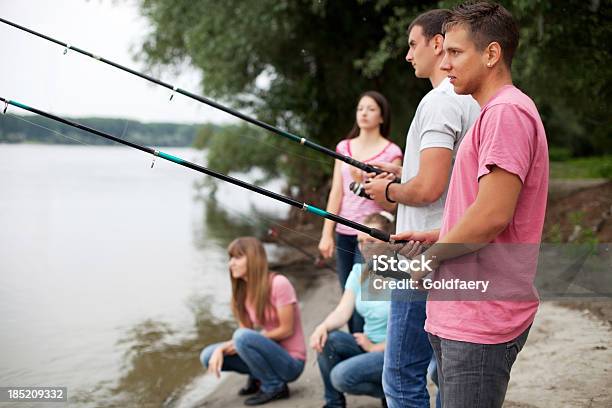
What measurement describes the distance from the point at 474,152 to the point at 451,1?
5.04 meters

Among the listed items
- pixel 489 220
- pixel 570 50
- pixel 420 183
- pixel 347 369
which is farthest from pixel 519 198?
pixel 570 50

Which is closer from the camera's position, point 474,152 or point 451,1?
point 474,152

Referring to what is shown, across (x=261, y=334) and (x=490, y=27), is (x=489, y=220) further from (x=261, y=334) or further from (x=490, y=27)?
(x=261, y=334)

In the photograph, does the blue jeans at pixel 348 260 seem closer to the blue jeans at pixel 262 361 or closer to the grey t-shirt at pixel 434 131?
the blue jeans at pixel 262 361

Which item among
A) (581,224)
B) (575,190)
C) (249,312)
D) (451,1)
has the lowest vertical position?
(249,312)

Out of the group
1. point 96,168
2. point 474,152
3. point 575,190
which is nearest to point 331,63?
point 575,190

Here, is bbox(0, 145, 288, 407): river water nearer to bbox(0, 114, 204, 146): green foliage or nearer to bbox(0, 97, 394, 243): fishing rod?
bbox(0, 114, 204, 146): green foliage

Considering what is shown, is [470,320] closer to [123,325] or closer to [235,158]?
[123,325]

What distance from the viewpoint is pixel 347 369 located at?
409 cm

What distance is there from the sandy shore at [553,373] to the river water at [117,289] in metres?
0.73

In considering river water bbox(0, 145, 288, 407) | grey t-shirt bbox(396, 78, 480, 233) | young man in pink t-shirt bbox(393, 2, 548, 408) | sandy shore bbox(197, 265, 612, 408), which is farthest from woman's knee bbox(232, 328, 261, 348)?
young man in pink t-shirt bbox(393, 2, 548, 408)

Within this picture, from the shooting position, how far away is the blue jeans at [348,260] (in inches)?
177

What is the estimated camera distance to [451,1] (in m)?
6.84

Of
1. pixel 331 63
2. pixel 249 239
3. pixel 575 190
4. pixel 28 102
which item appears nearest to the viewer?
pixel 28 102
